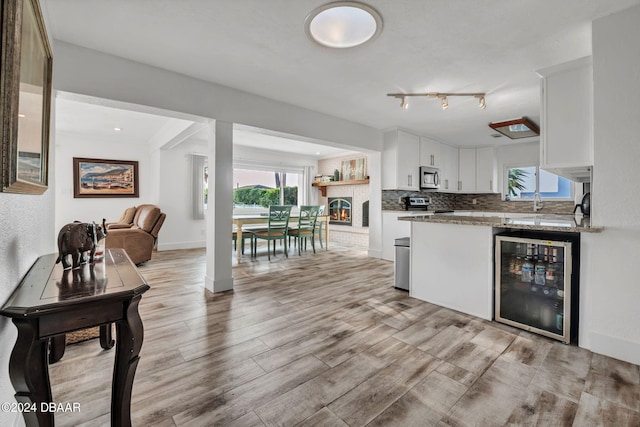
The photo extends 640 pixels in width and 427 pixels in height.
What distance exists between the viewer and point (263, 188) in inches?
290

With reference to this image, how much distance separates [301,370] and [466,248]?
1.81 meters

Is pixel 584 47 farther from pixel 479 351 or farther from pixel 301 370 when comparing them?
pixel 301 370

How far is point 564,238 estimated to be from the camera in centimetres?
234

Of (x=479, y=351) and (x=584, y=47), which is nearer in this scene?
(x=479, y=351)

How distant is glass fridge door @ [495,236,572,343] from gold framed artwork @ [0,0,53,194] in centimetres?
292

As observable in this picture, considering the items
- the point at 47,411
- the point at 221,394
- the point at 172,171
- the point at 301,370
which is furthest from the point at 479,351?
the point at 172,171

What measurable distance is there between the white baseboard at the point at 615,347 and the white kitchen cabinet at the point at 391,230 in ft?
9.77

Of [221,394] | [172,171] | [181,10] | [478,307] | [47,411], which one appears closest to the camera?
[47,411]

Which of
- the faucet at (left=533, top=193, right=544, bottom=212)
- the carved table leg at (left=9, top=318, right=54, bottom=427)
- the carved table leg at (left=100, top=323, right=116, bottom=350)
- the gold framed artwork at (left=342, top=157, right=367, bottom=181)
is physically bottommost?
the carved table leg at (left=100, top=323, right=116, bottom=350)

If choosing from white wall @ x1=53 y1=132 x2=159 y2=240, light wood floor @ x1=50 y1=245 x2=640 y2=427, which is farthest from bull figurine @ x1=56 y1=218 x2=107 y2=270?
white wall @ x1=53 y1=132 x2=159 y2=240

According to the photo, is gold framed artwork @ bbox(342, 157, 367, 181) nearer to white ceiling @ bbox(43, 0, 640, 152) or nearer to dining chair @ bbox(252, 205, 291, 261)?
dining chair @ bbox(252, 205, 291, 261)

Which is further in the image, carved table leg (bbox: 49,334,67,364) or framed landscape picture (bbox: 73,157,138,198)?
framed landscape picture (bbox: 73,157,138,198)

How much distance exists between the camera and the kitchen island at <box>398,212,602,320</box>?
2457 millimetres

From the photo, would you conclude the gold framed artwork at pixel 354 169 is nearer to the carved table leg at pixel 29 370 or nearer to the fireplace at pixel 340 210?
the fireplace at pixel 340 210
